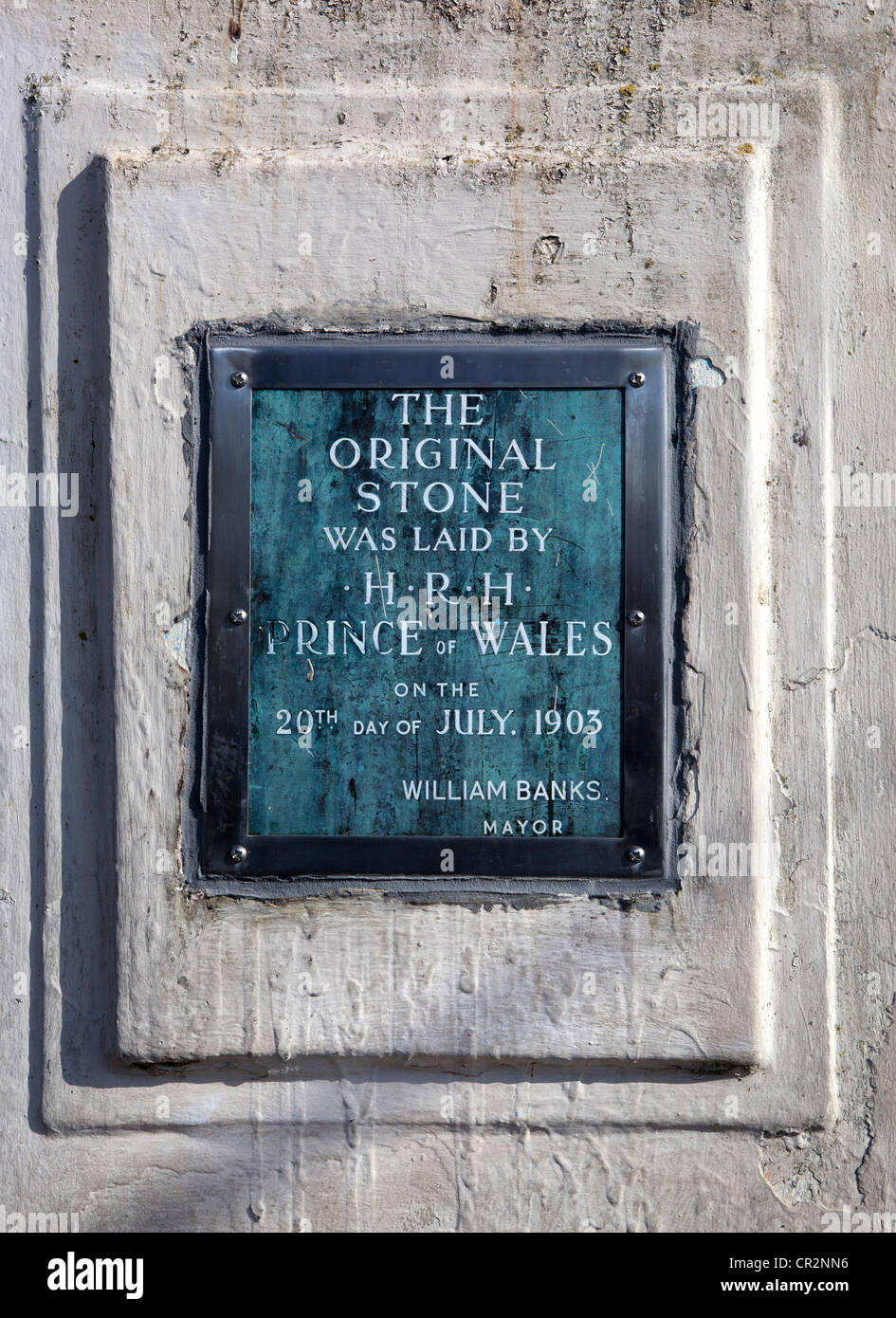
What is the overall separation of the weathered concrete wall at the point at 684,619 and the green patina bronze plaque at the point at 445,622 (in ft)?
0.59

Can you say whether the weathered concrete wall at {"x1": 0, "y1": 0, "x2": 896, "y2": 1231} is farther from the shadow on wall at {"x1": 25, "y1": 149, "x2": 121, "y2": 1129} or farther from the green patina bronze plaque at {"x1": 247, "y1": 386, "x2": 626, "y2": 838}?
the green patina bronze plaque at {"x1": 247, "y1": 386, "x2": 626, "y2": 838}

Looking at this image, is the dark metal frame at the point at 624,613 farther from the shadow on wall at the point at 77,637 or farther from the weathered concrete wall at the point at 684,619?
the shadow on wall at the point at 77,637

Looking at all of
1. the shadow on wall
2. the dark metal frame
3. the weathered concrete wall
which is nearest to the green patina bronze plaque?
the dark metal frame

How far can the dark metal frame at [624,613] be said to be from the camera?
1.96m

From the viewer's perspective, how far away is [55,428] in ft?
6.77

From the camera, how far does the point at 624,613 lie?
6.48 ft

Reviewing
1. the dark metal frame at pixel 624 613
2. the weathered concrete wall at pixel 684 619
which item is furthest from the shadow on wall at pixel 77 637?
the dark metal frame at pixel 624 613

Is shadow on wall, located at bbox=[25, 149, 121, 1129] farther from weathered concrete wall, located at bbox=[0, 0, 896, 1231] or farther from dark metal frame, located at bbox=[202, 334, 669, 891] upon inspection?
dark metal frame, located at bbox=[202, 334, 669, 891]

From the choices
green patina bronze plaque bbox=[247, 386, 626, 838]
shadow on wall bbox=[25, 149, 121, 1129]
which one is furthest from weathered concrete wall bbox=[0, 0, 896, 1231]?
green patina bronze plaque bbox=[247, 386, 626, 838]

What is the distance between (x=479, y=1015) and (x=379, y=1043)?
0.21m

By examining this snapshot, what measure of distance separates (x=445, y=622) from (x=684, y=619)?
0.49m

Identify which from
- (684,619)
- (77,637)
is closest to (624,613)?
(684,619)

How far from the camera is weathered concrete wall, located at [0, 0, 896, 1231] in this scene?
1945mm

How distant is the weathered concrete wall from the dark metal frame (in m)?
0.07
